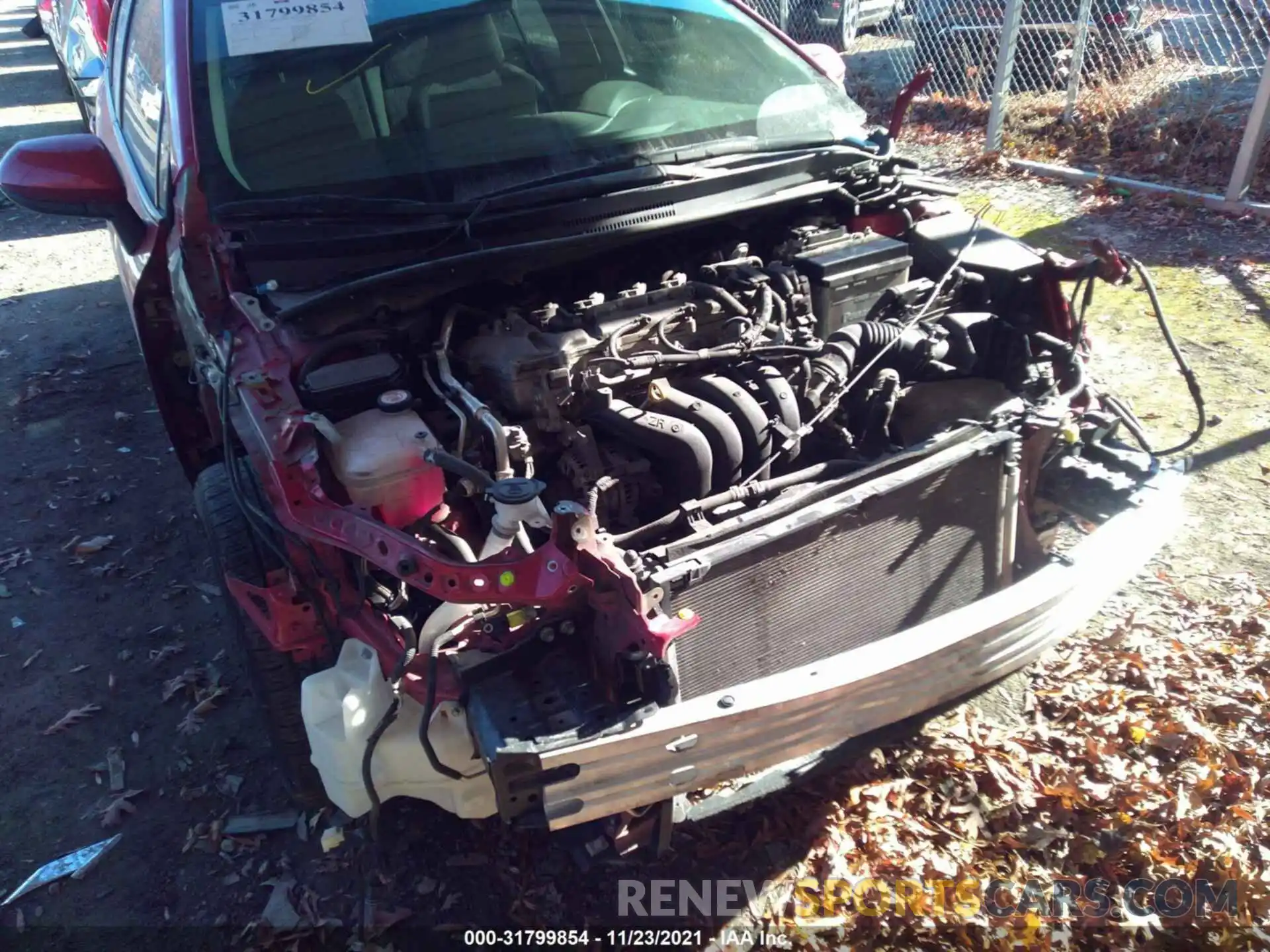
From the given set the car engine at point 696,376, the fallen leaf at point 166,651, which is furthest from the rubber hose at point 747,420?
the fallen leaf at point 166,651

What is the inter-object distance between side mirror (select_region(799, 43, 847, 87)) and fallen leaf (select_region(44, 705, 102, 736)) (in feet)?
11.2

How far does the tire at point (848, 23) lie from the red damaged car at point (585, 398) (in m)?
8.20

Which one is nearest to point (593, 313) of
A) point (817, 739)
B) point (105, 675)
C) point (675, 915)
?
point (817, 739)

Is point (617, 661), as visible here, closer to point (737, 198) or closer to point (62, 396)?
point (737, 198)

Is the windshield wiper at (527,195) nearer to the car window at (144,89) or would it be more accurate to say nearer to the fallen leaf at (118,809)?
the car window at (144,89)

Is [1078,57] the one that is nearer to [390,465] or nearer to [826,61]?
[826,61]

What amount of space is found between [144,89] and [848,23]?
9.30 m

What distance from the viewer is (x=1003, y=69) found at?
749 centimetres

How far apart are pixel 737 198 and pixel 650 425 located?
977 millimetres

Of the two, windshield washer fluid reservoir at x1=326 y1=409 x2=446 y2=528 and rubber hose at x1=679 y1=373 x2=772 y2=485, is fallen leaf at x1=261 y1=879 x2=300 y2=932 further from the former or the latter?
rubber hose at x1=679 y1=373 x2=772 y2=485

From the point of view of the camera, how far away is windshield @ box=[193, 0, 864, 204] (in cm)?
259

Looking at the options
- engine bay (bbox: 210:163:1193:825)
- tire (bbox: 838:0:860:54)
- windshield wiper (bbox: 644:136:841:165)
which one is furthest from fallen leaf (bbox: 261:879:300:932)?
tire (bbox: 838:0:860:54)

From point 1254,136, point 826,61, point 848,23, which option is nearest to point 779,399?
point 826,61

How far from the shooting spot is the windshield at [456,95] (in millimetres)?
2590
